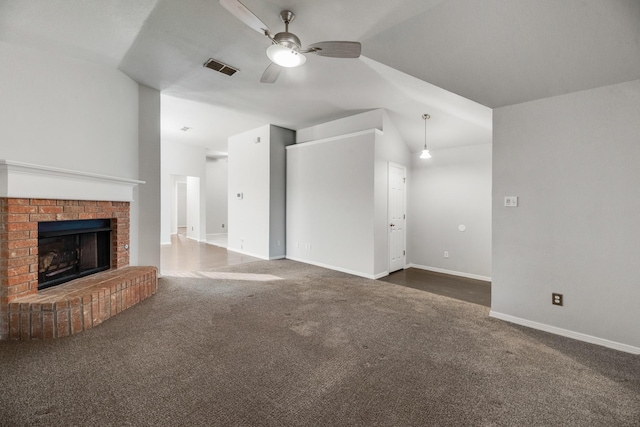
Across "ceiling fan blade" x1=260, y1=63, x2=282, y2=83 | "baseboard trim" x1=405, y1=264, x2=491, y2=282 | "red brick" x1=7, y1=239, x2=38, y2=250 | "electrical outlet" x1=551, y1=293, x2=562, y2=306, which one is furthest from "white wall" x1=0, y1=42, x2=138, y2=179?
"baseboard trim" x1=405, y1=264, x2=491, y2=282

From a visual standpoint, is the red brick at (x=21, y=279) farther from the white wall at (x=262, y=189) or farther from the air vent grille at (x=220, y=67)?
the white wall at (x=262, y=189)

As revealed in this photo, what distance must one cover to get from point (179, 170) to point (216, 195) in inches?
91.0

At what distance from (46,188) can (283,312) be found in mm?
2706

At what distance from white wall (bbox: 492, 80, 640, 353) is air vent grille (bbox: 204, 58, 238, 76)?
3230 millimetres

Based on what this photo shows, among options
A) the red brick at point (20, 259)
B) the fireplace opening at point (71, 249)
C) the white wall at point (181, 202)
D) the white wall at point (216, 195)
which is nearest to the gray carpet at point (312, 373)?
the red brick at point (20, 259)

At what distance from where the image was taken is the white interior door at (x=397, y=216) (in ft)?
17.2

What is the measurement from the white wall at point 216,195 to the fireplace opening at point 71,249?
7.01m

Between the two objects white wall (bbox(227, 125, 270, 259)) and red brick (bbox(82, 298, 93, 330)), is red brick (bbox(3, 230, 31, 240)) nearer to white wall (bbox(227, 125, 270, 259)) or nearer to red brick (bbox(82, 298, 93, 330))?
red brick (bbox(82, 298, 93, 330))

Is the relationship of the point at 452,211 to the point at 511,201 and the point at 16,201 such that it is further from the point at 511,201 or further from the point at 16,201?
the point at 16,201

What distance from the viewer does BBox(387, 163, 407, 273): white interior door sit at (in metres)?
5.25

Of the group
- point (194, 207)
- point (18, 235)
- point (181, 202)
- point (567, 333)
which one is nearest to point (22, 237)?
point (18, 235)

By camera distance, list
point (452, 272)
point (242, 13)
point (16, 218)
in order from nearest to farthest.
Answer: point (242, 13) → point (16, 218) → point (452, 272)

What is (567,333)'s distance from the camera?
106 inches

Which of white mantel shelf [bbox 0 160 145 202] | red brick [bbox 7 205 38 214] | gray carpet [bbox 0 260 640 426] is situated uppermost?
white mantel shelf [bbox 0 160 145 202]
